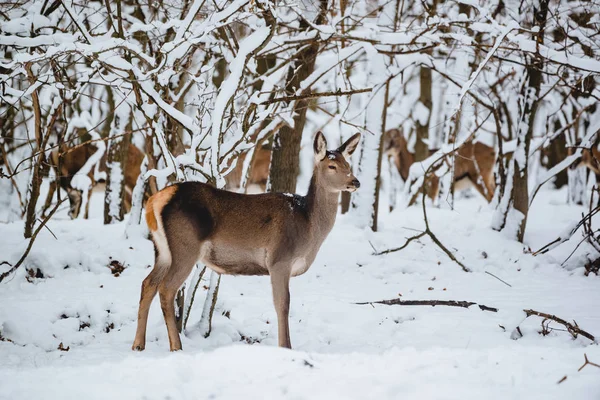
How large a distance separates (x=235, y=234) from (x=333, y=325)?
1.58m

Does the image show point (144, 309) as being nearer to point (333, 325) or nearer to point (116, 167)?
point (333, 325)

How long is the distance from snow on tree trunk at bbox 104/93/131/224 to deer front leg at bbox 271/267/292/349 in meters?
5.63

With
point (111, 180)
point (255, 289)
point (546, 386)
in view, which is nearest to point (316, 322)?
point (255, 289)

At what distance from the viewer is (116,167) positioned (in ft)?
33.7

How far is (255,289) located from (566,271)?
4.41 meters

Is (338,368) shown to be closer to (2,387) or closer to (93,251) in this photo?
(2,387)

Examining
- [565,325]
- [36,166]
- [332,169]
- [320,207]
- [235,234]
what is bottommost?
[565,325]

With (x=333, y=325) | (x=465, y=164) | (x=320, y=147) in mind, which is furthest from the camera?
(x=465, y=164)

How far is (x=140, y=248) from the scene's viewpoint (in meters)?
8.18

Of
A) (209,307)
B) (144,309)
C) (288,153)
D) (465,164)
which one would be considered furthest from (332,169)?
(465,164)

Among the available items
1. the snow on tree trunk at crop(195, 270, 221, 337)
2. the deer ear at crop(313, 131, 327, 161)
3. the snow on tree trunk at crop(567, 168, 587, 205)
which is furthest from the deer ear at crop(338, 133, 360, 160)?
the snow on tree trunk at crop(567, 168, 587, 205)

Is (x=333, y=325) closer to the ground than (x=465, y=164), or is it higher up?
closer to the ground

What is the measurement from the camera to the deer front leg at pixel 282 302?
17.3 feet

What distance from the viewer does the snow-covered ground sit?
353 cm
